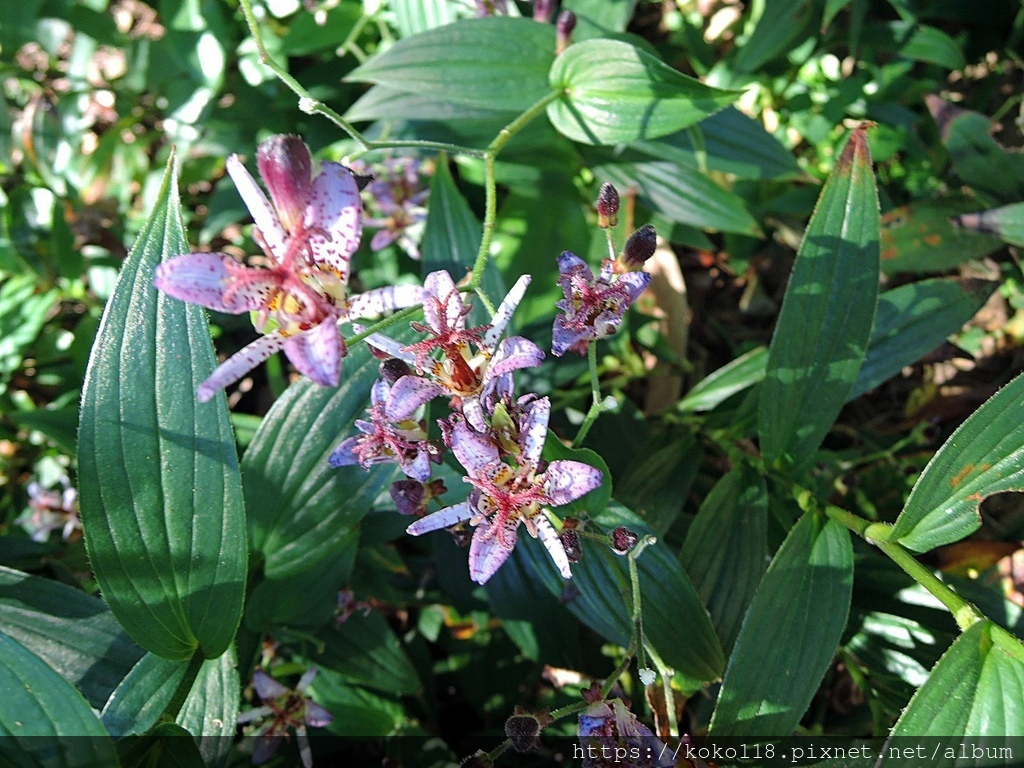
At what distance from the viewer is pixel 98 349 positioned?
100cm

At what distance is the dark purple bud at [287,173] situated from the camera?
792mm

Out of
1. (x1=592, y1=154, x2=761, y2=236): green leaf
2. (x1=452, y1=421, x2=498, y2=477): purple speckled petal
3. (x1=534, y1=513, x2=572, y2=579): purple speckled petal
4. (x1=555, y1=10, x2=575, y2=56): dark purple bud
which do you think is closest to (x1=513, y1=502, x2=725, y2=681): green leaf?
(x1=534, y1=513, x2=572, y2=579): purple speckled petal

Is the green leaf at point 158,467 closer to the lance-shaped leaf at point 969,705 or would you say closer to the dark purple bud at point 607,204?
the dark purple bud at point 607,204

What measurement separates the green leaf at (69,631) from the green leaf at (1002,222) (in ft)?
5.73

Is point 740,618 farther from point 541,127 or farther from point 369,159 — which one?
point 369,159

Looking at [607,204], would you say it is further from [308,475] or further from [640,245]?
[308,475]

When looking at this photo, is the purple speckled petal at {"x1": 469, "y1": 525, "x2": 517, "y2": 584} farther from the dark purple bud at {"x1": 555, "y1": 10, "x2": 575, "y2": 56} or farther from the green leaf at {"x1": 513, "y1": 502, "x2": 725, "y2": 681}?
the dark purple bud at {"x1": 555, "y1": 10, "x2": 575, "y2": 56}

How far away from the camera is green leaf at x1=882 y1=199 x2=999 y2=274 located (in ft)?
5.36

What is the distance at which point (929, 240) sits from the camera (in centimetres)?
166

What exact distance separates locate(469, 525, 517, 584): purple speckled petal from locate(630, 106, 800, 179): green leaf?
Answer: 1.00 meters

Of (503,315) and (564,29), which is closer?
(503,315)

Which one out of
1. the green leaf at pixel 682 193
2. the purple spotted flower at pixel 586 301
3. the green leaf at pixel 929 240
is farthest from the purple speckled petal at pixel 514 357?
the green leaf at pixel 929 240

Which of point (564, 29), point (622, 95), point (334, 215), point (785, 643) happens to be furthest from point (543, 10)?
point (785, 643)

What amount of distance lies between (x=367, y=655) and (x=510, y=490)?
2.33ft
